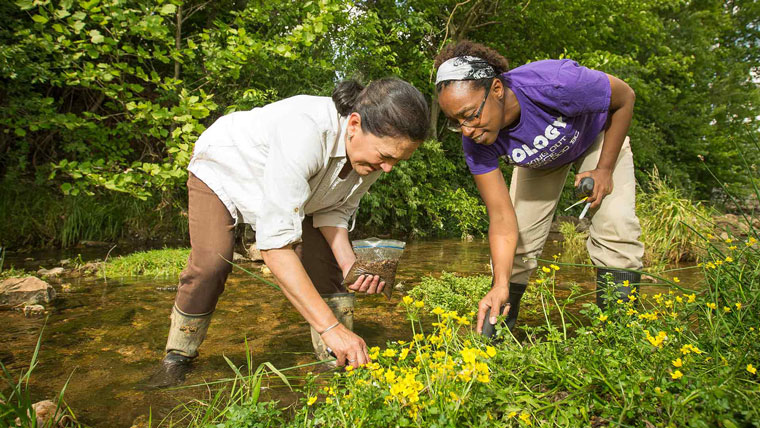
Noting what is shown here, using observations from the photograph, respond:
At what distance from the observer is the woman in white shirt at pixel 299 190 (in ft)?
6.48

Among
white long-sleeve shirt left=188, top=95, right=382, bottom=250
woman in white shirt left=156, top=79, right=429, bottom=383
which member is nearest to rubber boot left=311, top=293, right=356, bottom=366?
woman in white shirt left=156, top=79, right=429, bottom=383

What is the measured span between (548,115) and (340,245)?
1370mm

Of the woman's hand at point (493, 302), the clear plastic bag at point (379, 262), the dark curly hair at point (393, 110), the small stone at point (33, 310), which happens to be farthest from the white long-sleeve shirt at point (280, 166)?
the small stone at point (33, 310)

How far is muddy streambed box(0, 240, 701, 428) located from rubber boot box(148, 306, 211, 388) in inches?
3.0

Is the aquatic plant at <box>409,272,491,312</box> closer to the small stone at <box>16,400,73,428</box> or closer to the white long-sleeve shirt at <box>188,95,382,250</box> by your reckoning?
the white long-sleeve shirt at <box>188,95,382,250</box>

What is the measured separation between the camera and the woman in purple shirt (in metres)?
2.38

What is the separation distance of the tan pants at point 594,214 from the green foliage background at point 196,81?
2.19 feet

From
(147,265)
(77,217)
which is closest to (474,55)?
(147,265)

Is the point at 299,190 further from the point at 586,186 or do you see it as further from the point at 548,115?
the point at 586,186

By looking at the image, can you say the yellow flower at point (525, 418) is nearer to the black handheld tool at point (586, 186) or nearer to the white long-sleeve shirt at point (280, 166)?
the white long-sleeve shirt at point (280, 166)

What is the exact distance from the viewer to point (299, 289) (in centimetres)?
194

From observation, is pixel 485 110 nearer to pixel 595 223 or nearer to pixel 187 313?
pixel 595 223

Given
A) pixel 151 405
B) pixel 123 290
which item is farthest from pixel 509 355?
pixel 123 290

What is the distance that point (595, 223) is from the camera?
284 cm
